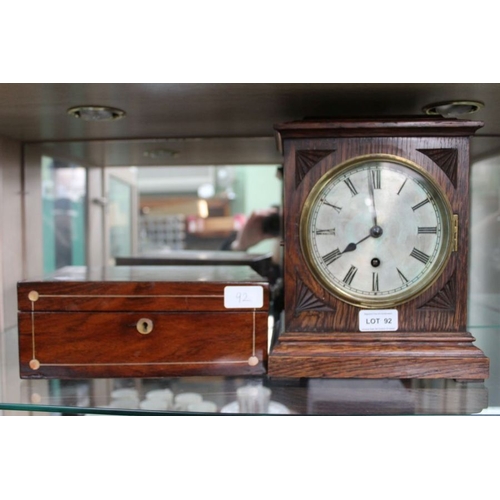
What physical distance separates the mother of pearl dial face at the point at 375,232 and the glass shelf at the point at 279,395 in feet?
0.50

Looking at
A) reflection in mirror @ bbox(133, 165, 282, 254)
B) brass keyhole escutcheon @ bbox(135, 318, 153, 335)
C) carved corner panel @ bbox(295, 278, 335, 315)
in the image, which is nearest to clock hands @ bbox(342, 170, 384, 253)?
carved corner panel @ bbox(295, 278, 335, 315)

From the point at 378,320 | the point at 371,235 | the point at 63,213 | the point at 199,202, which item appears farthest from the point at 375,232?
the point at 199,202

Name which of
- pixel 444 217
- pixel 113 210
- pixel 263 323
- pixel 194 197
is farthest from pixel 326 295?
pixel 194 197

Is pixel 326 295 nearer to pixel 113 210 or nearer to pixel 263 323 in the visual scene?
pixel 263 323

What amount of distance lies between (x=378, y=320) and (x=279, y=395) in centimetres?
21

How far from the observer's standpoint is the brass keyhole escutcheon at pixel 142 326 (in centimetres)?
92

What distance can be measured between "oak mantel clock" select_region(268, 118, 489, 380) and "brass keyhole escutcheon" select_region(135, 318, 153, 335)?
0.21 metres

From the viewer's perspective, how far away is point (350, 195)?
90cm

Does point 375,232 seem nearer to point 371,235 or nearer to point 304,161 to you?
point 371,235

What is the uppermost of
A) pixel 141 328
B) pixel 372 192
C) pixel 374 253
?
pixel 372 192

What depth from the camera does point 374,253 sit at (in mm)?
902

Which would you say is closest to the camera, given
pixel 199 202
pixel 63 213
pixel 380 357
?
pixel 380 357

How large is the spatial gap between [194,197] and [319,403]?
1.65m

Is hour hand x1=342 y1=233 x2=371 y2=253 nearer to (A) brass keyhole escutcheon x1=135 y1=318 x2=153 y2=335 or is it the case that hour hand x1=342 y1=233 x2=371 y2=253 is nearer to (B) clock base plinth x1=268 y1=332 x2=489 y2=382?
(B) clock base plinth x1=268 y1=332 x2=489 y2=382
